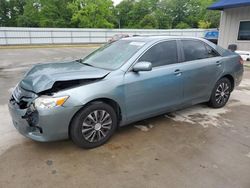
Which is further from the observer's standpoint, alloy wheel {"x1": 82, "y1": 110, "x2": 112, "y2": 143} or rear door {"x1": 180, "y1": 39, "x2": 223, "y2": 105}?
rear door {"x1": 180, "y1": 39, "x2": 223, "y2": 105}

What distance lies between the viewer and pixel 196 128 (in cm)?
351

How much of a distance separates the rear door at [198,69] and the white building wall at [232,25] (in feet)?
29.0

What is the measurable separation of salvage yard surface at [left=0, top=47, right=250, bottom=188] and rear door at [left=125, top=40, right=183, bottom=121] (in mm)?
409

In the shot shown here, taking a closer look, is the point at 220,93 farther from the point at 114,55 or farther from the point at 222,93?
the point at 114,55

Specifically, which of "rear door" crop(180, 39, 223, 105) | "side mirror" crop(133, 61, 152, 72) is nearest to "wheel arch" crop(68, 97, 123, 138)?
"side mirror" crop(133, 61, 152, 72)

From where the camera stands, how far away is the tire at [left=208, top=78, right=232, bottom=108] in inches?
165

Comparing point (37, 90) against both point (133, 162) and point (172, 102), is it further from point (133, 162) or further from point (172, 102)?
point (172, 102)

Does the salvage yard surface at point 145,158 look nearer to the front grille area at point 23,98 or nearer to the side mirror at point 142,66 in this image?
the front grille area at point 23,98

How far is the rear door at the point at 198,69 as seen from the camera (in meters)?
3.65

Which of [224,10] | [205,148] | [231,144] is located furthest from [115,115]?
[224,10]

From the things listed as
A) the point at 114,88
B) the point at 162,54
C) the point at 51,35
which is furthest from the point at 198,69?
the point at 51,35

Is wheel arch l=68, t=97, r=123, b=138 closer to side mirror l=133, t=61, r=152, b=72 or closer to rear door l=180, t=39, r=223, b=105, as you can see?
side mirror l=133, t=61, r=152, b=72

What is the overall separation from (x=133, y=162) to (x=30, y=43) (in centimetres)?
2352

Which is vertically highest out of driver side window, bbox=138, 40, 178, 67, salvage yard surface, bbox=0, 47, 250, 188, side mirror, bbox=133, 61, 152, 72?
driver side window, bbox=138, 40, 178, 67
